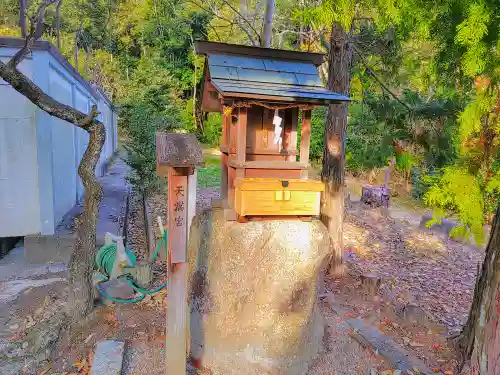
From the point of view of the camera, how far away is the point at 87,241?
4785 mm

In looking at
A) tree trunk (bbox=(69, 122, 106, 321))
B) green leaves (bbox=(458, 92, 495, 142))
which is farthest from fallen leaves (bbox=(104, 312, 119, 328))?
green leaves (bbox=(458, 92, 495, 142))

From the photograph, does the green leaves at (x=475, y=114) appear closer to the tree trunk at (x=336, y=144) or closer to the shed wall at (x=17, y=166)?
the tree trunk at (x=336, y=144)

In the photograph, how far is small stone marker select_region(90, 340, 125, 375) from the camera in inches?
151

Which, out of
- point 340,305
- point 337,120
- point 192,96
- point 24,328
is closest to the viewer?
point 24,328

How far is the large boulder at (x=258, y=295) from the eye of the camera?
13.3 feet

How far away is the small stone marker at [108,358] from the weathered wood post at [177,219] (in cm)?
66

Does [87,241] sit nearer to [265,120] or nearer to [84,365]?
[84,365]

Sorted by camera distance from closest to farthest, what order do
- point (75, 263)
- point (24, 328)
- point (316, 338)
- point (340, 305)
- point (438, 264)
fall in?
point (316, 338)
point (75, 263)
point (24, 328)
point (340, 305)
point (438, 264)

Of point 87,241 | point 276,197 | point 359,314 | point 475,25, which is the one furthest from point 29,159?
point 475,25

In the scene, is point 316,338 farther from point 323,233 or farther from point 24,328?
point 24,328

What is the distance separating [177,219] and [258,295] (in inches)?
50.9

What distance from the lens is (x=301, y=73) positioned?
4441 millimetres

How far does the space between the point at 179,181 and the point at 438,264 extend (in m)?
7.26

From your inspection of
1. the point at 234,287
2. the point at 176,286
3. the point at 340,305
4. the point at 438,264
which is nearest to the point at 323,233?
the point at 234,287
